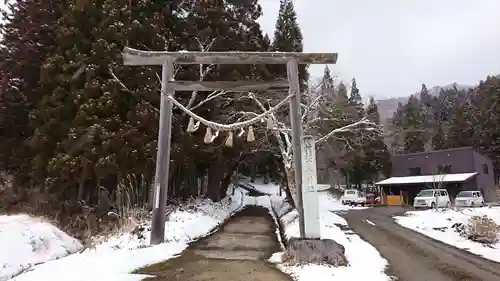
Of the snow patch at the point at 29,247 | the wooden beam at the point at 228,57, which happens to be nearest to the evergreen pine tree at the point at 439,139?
the wooden beam at the point at 228,57

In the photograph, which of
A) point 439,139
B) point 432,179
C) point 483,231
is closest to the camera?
point 483,231

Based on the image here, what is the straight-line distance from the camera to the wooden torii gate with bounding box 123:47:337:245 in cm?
959

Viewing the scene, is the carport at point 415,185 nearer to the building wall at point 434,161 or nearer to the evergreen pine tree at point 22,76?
the building wall at point 434,161

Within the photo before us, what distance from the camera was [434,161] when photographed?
120ft

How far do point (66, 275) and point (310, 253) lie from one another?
4.48 m

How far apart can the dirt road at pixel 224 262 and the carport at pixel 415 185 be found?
22602 millimetres

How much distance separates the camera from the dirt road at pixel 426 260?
7785 mm

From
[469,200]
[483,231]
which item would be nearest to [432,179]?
[469,200]

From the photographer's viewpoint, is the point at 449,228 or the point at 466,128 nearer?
the point at 449,228

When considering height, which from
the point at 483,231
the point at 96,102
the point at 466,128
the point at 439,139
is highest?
the point at 466,128

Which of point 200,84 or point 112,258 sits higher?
point 200,84

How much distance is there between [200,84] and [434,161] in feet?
106

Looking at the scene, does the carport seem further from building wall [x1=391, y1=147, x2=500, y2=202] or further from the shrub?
the shrub

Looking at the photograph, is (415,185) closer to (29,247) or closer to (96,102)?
(96,102)
